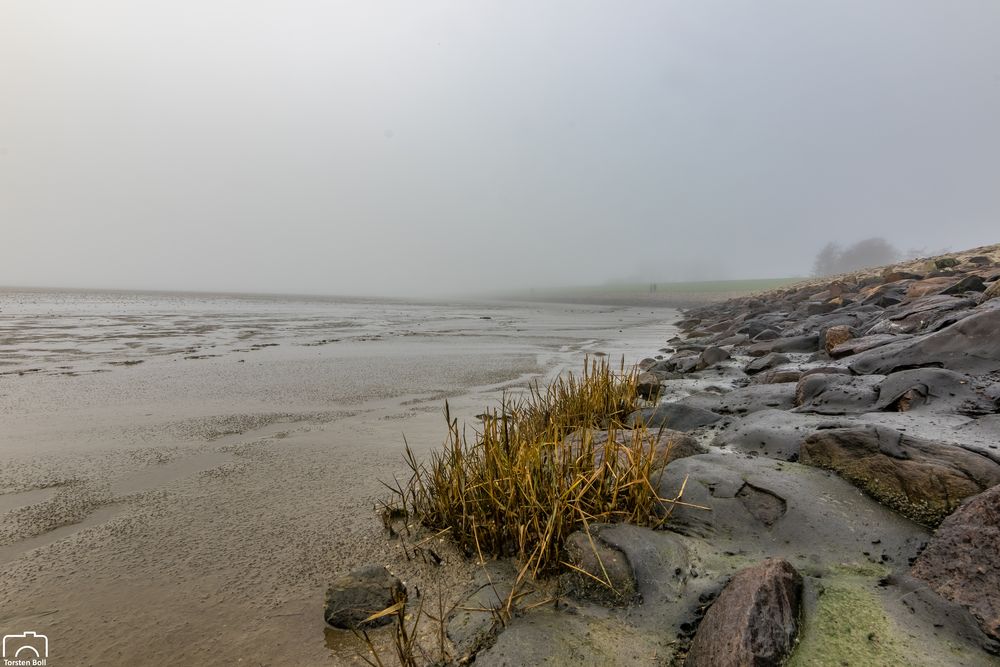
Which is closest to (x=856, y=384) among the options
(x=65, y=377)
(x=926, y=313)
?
(x=926, y=313)

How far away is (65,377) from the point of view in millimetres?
6598

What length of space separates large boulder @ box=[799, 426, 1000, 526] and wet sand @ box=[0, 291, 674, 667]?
2.31 metres

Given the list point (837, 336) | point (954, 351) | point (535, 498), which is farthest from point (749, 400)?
point (535, 498)

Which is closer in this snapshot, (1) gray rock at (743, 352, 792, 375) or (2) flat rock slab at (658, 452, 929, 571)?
(2) flat rock slab at (658, 452, 929, 571)

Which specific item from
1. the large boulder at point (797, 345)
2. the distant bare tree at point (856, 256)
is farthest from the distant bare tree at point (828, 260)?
the large boulder at point (797, 345)

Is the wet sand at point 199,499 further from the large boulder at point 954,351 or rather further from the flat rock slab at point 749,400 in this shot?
the large boulder at point 954,351

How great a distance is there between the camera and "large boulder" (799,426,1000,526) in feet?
7.04

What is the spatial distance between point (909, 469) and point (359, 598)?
2.84 metres

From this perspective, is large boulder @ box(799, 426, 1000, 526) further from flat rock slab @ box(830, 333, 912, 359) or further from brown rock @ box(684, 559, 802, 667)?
flat rock slab @ box(830, 333, 912, 359)

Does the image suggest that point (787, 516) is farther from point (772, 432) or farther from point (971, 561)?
point (772, 432)

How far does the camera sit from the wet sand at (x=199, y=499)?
1993 millimetres

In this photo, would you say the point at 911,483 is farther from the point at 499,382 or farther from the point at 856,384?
the point at 499,382

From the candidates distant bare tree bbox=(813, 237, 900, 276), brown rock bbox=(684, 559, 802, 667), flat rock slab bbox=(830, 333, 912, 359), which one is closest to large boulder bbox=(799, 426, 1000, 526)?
brown rock bbox=(684, 559, 802, 667)

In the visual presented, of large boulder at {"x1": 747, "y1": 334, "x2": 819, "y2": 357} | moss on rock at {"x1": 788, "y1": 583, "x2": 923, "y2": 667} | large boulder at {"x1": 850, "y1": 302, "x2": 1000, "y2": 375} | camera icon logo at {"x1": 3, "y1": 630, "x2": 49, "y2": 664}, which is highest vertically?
large boulder at {"x1": 850, "y1": 302, "x2": 1000, "y2": 375}
